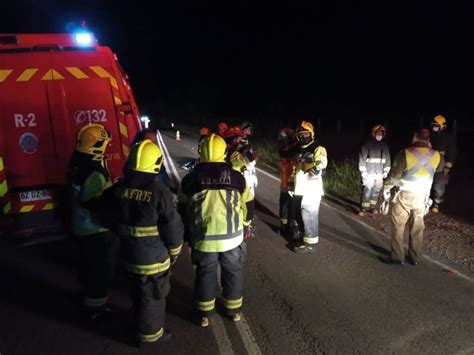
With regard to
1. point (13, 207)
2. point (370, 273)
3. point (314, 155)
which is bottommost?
point (370, 273)

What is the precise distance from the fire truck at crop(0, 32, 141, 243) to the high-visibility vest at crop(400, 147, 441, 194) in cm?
360

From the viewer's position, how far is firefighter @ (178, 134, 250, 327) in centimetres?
420

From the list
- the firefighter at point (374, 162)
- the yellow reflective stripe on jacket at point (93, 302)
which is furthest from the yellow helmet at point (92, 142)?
the firefighter at point (374, 162)

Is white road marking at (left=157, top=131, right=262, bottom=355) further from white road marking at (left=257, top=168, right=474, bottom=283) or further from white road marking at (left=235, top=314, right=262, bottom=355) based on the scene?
white road marking at (left=257, top=168, right=474, bottom=283)

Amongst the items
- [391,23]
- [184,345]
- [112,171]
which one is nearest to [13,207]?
[112,171]

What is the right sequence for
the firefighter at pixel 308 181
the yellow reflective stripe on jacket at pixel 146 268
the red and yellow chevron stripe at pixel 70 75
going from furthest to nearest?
the firefighter at pixel 308 181 < the red and yellow chevron stripe at pixel 70 75 < the yellow reflective stripe on jacket at pixel 146 268

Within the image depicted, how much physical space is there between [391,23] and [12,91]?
3370cm

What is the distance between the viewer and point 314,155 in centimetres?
605

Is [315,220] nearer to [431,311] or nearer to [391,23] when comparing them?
[431,311]

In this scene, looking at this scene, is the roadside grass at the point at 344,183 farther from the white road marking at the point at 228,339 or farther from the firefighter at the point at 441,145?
the white road marking at the point at 228,339

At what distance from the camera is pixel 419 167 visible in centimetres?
566

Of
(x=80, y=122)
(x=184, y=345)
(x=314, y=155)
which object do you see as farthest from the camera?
(x=314, y=155)

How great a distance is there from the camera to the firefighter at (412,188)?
567 centimetres

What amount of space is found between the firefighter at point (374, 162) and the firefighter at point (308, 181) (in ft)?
7.00
